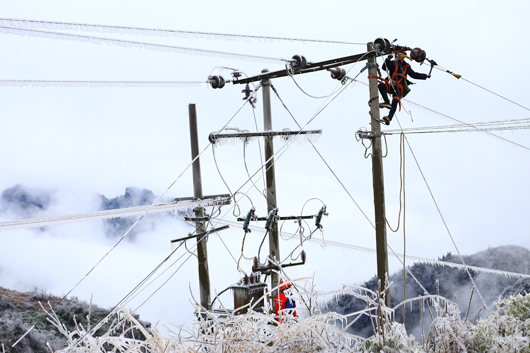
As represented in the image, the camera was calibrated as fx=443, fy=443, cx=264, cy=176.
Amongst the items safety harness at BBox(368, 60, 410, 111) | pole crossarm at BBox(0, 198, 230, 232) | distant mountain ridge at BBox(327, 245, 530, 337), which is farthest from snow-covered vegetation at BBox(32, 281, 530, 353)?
distant mountain ridge at BBox(327, 245, 530, 337)

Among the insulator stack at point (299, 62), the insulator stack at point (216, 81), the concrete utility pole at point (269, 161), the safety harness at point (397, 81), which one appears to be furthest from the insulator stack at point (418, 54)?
the insulator stack at point (216, 81)

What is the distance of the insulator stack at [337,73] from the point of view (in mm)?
8375

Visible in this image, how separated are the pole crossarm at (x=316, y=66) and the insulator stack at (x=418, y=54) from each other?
62 centimetres

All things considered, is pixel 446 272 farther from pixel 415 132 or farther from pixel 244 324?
pixel 244 324

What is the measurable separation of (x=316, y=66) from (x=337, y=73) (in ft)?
1.47

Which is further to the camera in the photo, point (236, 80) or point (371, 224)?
point (236, 80)

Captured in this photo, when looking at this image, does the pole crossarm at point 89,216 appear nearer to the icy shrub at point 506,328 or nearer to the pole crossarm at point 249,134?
the pole crossarm at point 249,134

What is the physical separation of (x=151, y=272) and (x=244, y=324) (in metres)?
6.50

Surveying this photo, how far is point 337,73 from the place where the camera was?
27.6 ft

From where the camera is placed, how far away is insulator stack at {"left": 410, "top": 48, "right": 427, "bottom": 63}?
7152mm

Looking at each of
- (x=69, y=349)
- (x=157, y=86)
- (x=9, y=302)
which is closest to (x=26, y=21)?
(x=69, y=349)

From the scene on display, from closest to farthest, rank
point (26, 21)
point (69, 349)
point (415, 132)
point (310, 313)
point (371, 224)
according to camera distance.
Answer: point (69, 349)
point (310, 313)
point (26, 21)
point (415, 132)
point (371, 224)

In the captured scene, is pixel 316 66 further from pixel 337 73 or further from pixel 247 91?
pixel 247 91

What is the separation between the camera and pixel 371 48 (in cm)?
710
